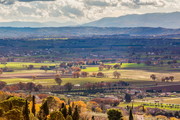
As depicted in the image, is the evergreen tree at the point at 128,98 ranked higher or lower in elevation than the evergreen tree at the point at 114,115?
lower

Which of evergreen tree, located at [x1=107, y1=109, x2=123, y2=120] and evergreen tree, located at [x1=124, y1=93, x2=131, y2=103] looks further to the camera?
evergreen tree, located at [x1=124, y1=93, x2=131, y2=103]

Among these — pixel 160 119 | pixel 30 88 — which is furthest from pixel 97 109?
pixel 30 88

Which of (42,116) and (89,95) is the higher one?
(42,116)

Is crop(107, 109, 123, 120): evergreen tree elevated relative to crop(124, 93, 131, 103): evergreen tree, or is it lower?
elevated

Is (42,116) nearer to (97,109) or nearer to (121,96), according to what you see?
(97,109)

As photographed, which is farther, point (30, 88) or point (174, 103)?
point (30, 88)

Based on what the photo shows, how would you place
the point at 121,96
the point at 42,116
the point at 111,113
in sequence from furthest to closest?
1. the point at 121,96
2. the point at 111,113
3. the point at 42,116

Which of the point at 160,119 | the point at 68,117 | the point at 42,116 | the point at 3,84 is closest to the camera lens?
the point at 68,117

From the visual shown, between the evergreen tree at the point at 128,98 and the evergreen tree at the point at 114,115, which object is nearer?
the evergreen tree at the point at 114,115

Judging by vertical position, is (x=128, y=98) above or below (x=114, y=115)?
below

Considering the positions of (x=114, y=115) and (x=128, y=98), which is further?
(x=128, y=98)
